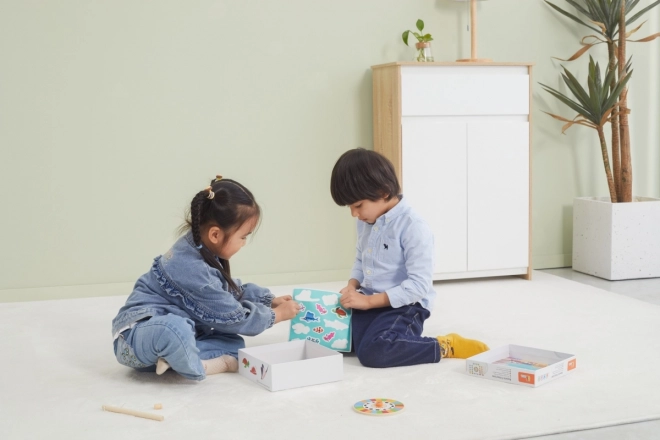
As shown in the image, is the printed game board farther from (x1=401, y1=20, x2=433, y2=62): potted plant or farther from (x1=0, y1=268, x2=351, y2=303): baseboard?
(x1=401, y1=20, x2=433, y2=62): potted plant

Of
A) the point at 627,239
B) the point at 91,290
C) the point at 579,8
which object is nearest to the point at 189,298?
the point at 91,290

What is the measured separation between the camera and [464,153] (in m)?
3.54

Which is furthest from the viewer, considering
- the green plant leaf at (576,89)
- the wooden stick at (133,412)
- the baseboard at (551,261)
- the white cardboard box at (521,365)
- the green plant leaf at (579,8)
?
the baseboard at (551,261)

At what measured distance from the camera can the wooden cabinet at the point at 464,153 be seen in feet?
11.3

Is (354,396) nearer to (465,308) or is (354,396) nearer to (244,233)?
(244,233)

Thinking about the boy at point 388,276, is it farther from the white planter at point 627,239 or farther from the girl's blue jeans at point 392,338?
the white planter at point 627,239

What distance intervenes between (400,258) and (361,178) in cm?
29

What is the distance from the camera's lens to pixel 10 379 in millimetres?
2193

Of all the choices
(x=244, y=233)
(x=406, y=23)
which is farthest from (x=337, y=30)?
(x=244, y=233)

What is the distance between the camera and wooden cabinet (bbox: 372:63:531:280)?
346cm

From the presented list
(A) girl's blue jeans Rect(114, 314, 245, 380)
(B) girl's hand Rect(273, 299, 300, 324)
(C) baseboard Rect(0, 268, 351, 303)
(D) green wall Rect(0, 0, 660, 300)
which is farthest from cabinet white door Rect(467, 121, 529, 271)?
(A) girl's blue jeans Rect(114, 314, 245, 380)

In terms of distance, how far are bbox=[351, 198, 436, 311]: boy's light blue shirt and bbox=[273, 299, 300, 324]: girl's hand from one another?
0.27 metres

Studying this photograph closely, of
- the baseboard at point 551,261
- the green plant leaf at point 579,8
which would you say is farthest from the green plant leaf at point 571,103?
the baseboard at point 551,261

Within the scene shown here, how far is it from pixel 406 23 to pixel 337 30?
0.35 m
